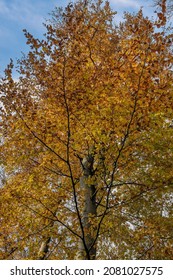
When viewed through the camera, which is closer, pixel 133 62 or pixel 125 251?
pixel 133 62

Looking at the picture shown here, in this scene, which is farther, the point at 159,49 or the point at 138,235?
the point at 138,235

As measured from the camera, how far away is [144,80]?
22.9ft

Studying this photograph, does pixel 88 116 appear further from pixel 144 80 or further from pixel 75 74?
pixel 144 80

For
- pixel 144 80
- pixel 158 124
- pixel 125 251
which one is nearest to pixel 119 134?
pixel 158 124

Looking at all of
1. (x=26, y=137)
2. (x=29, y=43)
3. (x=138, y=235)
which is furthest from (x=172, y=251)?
(x=29, y=43)

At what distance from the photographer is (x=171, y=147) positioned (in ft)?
22.1

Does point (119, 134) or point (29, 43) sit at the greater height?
point (29, 43)
